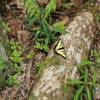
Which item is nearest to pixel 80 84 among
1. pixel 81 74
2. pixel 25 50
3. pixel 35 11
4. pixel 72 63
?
pixel 81 74

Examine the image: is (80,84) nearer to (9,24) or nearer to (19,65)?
(19,65)

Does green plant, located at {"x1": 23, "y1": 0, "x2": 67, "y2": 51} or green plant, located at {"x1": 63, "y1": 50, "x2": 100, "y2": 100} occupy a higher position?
green plant, located at {"x1": 23, "y1": 0, "x2": 67, "y2": 51}

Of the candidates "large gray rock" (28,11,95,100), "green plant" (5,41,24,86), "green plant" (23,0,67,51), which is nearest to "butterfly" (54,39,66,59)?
"large gray rock" (28,11,95,100)

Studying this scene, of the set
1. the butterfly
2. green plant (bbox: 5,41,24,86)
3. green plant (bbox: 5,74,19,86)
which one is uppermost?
the butterfly

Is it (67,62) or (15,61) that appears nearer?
(67,62)

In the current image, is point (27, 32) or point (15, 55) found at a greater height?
point (27, 32)

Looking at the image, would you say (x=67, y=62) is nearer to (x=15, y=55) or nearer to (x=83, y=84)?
(x=83, y=84)

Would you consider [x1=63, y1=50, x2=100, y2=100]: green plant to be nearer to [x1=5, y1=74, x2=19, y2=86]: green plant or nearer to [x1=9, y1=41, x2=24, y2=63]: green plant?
[x1=5, y1=74, x2=19, y2=86]: green plant

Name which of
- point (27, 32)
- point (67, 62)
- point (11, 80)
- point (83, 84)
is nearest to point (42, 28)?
point (27, 32)
